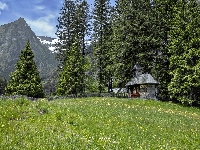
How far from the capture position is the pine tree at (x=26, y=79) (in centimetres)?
6072

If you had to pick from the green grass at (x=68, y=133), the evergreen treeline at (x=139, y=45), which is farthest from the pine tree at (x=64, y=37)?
the green grass at (x=68, y=133)

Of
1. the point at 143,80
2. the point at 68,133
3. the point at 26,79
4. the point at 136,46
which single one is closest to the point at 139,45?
the point at 136,46

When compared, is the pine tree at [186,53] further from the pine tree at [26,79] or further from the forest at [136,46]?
the pine tree at [26,79]

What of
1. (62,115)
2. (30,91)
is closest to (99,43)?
(30,91)

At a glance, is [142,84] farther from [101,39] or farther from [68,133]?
[68,133]

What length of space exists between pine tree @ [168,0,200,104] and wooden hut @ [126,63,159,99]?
4.62 m

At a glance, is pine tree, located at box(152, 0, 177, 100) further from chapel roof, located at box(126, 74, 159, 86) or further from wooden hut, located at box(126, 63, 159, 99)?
chapel roof, located at box(126, 74, 159, 86)

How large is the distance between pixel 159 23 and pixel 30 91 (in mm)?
32046

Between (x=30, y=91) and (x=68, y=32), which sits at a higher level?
(x=68, y=32)

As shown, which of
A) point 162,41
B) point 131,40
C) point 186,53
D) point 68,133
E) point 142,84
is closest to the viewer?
point 68,133

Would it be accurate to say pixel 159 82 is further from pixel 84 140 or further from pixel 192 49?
pixel 84 140

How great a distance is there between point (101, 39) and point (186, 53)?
23560 mm

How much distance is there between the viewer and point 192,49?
46.8 meters

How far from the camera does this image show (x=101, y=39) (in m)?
66.3
